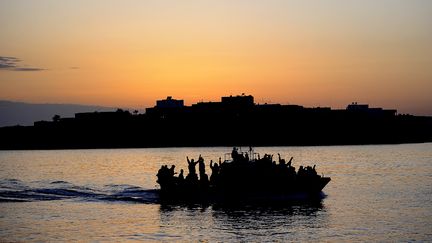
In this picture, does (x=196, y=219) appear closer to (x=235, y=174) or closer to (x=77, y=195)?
(x=235, y=174)

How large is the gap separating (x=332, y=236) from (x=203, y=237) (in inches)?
262

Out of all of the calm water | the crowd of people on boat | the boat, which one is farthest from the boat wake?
the crowd of people on boat

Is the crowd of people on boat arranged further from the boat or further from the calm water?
the calm water

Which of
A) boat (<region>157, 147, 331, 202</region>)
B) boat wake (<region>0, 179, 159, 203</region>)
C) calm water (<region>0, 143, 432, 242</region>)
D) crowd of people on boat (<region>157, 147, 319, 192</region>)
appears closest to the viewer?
calm water (<region>0, 143, 432, 242</region>)

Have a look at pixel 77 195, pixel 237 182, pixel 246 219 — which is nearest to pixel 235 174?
pixel 237 182

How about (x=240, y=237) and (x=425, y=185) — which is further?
(x=425, y=185)

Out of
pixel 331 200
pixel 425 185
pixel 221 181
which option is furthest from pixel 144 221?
pixel 425 185

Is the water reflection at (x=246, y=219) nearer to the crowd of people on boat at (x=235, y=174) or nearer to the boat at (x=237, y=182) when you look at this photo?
the boat at (x=237, y=182)

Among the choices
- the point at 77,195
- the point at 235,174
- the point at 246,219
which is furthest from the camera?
the point at 77,195

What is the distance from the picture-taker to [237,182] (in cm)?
4875

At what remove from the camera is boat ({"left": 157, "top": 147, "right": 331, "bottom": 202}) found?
48.5 metres

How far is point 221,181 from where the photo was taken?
48.9 meters

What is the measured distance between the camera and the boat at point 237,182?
159 ft

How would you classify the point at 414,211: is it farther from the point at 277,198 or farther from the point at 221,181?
the point at 221,181
